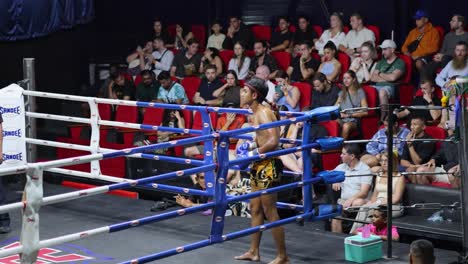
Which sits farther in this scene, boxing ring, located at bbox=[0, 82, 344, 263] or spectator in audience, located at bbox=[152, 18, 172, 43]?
spectator in audience, located at bbox=[152, 18, 172, 43]

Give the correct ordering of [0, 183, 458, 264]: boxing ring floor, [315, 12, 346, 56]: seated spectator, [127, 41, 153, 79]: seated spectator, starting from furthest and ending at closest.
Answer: [127, 41, 153, 79]: seated spectator → [315, 12, 346, 56]: seated spectator → [0, 183, 458, 264]: boxing ring floor

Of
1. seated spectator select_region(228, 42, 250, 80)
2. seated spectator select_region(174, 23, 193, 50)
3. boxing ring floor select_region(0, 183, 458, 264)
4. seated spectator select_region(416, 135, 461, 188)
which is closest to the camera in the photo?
boxing ring floor select_region(0, 183, 458, 264)

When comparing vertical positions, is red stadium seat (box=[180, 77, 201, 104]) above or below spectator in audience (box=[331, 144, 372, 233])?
above

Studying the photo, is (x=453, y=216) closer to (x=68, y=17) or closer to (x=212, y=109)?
(x=212, y=109)

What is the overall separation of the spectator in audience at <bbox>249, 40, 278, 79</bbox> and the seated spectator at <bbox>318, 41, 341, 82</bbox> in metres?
0.81

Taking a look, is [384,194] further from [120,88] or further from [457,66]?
[120,88]

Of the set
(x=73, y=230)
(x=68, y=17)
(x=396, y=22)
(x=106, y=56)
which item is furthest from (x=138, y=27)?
(x=73, y=230)

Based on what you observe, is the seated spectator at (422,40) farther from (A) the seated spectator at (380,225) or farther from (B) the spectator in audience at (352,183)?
(A) the seated spectator at (380,225)

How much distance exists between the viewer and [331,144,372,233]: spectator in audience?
29.3 ft

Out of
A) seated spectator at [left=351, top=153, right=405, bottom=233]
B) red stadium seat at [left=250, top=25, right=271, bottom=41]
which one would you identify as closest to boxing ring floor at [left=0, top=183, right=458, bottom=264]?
seated spectator at [left=351, top=153, right=405, bottom=233]

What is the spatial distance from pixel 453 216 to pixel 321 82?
9.84ft

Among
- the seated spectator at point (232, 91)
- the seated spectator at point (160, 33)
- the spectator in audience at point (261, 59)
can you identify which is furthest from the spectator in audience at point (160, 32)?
the seated spectator at point (232, 91)

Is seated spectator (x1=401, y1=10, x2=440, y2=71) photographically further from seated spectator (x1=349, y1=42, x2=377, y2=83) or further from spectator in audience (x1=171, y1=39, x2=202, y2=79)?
spectator in audience (x1=171, y1=39, x2=202, y2=79)

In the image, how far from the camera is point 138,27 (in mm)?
15570
